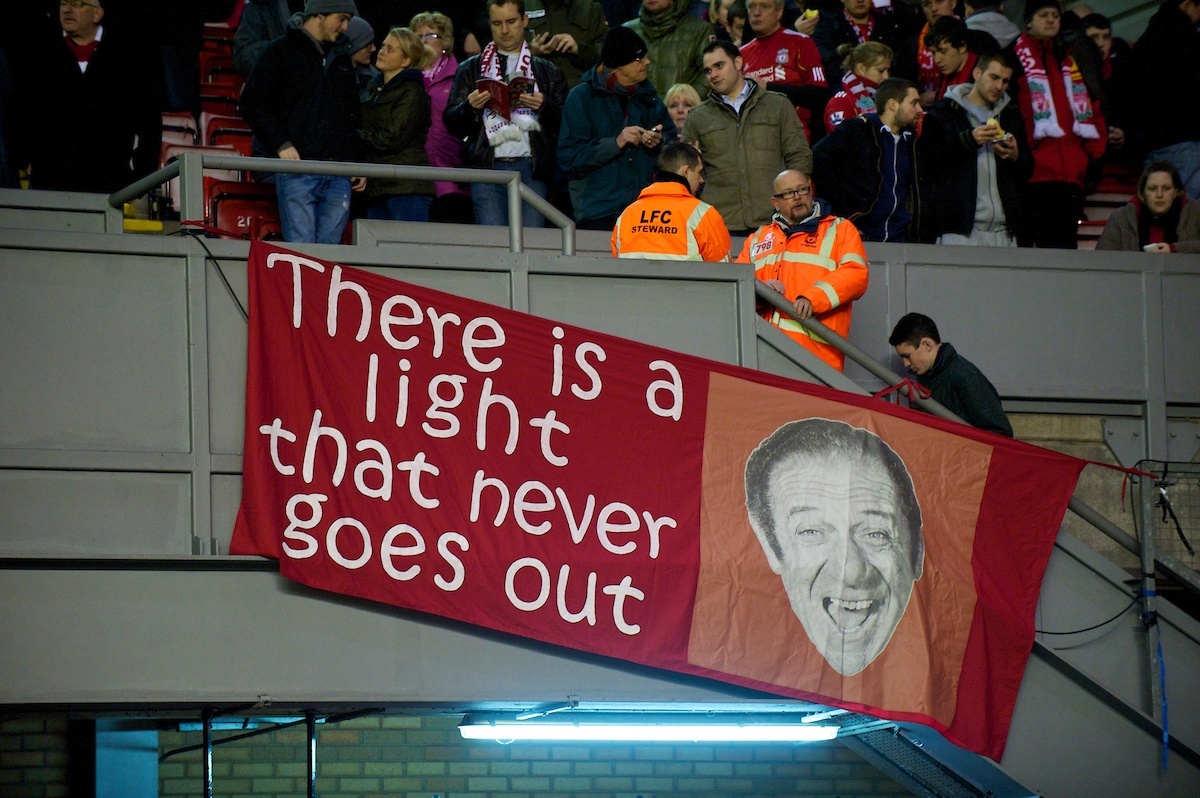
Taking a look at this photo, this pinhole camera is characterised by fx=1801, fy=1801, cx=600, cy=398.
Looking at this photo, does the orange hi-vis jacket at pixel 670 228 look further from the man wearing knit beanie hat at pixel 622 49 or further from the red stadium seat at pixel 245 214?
the red stadium seat at pixel 245 214

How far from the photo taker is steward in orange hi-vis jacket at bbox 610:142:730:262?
929cm

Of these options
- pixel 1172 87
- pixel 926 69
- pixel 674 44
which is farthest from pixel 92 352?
pixel 1172 87

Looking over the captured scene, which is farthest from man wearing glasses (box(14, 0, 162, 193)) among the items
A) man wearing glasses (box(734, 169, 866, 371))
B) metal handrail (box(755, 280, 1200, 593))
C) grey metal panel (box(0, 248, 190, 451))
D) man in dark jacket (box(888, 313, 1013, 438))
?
man in dark jacket (box(888, 313, 1013, 438))

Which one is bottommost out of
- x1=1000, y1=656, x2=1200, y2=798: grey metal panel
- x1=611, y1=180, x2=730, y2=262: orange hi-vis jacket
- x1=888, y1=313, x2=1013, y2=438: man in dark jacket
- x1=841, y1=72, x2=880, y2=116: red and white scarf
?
x1=1000, y1=656, x2=1200, y2=798: grey metal panel

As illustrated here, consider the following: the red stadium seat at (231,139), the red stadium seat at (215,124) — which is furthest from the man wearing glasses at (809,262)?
the red stadium seat at (215,124)

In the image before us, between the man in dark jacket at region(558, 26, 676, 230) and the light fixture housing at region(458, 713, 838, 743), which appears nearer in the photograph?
the light fixture housing at region(458, 713, 838, 743)

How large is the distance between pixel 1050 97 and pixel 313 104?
5236 millimetres

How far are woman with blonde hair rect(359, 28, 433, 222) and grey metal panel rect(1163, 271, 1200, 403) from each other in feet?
15.2

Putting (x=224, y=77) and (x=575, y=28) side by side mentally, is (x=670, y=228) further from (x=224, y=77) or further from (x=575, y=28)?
(x=224, y=77)

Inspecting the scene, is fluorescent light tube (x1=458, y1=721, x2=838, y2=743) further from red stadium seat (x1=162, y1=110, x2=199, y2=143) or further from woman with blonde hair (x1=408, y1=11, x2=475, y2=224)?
red stadium seat (x1=162, y1=110, x2=199, y2=143)

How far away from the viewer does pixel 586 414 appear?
27.9ft

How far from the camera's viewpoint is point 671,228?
9.30 meters

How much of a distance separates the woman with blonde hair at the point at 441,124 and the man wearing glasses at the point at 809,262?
7.41 feet

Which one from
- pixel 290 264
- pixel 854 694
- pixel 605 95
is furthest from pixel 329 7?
pixel 854 694
